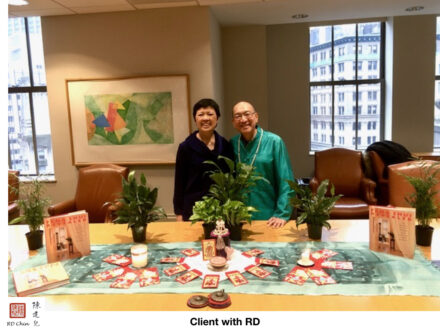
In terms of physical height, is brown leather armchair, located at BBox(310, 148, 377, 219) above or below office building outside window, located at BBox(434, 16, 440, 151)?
below

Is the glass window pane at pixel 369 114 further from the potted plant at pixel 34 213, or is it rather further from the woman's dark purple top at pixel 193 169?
the potted plant at pixel 34 213

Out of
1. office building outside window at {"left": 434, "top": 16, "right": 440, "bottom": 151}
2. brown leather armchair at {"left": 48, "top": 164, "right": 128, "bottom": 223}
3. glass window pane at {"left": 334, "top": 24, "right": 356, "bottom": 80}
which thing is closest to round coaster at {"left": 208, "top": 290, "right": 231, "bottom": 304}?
brown leather armchair at {"left": 48, "top": 164, "right": 128, "bottom": 223}

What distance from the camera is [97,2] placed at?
11.5 feet

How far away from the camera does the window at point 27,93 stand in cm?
510

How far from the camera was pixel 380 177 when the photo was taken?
441 centimetres

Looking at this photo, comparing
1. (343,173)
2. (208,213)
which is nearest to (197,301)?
(208,213)

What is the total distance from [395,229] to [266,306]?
78 cm

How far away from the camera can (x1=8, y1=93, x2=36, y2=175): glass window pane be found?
5.16 metres

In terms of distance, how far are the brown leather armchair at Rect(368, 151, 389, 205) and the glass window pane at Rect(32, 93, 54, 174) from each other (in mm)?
4401

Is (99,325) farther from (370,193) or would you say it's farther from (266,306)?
(370,193)

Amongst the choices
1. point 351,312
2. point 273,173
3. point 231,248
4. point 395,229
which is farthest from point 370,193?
point 351,312

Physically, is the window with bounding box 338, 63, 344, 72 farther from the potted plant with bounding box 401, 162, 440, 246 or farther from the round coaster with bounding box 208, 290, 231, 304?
the round coaster with bounding box 208, 290, 231, 304

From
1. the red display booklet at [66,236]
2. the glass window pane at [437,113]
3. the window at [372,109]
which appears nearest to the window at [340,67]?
the window at [372,109]

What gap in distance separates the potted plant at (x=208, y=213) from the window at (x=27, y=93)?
13.3 feet
